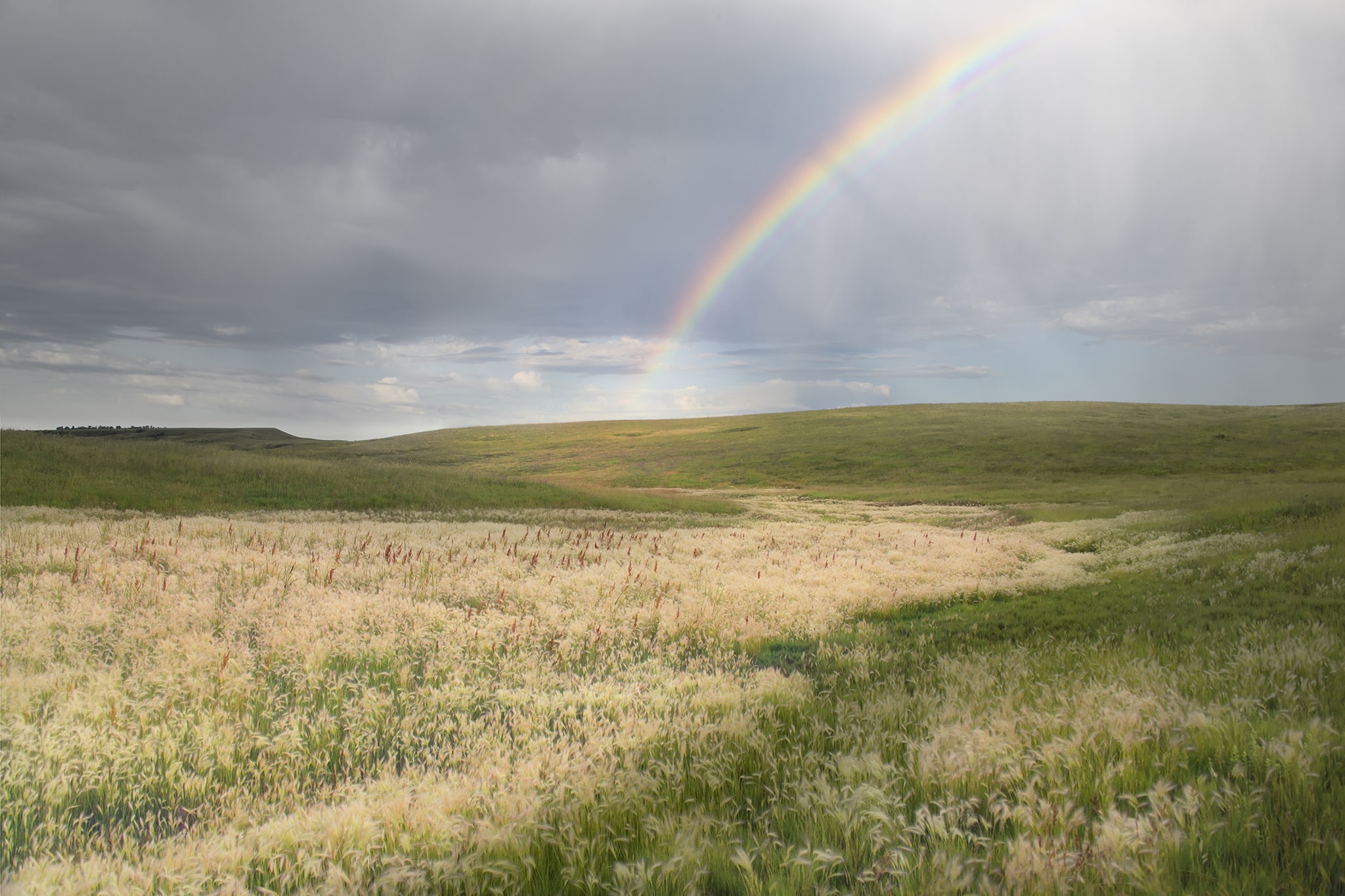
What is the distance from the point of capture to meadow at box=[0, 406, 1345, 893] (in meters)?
3.53

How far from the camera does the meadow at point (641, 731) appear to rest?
11.6 ft

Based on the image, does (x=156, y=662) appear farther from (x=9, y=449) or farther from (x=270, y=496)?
(x=9, y=449)

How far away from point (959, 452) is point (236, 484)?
3367 inches

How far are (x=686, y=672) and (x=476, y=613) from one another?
13.2 feet

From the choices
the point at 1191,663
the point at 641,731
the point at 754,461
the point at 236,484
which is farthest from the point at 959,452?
the point at 641,731

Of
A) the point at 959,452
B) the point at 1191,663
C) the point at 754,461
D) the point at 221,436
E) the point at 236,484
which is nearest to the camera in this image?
the point at 1191,663

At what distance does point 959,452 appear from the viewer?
92062 mm

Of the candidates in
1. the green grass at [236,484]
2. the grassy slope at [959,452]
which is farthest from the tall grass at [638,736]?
the grassy slope at [959,452]

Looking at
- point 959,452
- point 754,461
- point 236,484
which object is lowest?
point 754,461

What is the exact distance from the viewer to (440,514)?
3042 centimetres

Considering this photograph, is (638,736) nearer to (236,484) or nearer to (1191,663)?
(1191,663)

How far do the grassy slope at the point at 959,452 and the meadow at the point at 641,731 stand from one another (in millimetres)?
42508

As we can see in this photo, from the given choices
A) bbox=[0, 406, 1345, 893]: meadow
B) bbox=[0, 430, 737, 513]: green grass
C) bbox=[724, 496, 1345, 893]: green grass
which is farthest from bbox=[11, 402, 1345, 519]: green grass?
bbox=[724, 496, 1345, 893]: green grass

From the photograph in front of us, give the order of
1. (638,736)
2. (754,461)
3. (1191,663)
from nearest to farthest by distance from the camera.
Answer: (638,736), (1191,663), (754,461)
